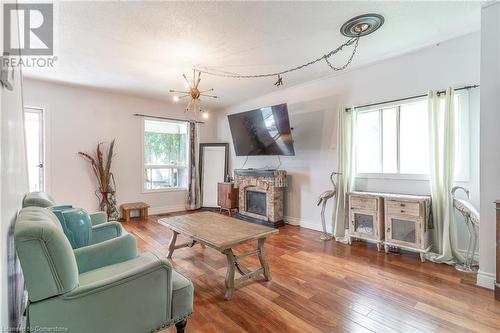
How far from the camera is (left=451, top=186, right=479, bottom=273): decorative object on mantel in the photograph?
8.14 feet

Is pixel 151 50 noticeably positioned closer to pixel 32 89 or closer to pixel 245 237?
pixel 245 237

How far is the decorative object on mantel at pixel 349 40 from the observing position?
2.32m

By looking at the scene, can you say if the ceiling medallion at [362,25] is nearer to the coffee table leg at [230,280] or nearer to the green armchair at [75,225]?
the coffee table leg at [230,280]

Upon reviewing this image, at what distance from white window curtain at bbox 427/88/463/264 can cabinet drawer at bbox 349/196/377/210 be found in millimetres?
640

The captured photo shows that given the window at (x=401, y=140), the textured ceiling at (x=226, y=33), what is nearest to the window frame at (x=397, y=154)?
the window at (x=401, y=140)

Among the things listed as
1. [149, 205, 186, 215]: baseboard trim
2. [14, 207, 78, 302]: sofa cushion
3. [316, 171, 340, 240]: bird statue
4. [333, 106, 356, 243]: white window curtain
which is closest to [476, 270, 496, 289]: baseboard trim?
[333, 106, 356, 243]: white window curtain

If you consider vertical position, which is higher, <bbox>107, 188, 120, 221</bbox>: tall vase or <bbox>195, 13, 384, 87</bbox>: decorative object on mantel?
<bbox>195, 13, 384, 87</bbox>: decorative object on mantel

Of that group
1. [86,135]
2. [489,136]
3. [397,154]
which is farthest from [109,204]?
[489,136]

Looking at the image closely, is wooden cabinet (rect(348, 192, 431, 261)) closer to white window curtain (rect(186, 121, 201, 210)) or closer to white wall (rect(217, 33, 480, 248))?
white wall (rect(217, 33, 480, 248))

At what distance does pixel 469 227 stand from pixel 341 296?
1.72m

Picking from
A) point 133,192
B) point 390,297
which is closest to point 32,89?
point 133,192

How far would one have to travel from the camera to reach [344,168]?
360 cm

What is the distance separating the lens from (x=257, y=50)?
9.61 feet

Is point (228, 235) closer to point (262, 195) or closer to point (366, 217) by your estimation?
point (366, 217)
